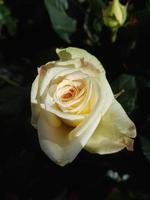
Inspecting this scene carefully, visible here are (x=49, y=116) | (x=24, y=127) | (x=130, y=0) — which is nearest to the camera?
(x=49, y=116)

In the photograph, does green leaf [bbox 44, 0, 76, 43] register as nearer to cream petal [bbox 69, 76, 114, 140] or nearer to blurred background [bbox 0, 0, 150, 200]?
blurred background [bbox 0, 0, 150, 200]

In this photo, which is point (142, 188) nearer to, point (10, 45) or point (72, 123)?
point (72, 123)

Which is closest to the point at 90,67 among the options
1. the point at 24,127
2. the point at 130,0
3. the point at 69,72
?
the point at 69,72

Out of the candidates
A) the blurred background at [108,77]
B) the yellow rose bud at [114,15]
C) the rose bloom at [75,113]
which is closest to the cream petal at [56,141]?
the rose bloom at [75,113]

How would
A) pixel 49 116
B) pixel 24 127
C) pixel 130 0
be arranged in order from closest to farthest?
pixel 49 116
pixel 24 127
pixel 130 0

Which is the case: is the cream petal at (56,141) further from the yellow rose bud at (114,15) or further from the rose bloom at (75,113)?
the yellow rose bud at (114,15)

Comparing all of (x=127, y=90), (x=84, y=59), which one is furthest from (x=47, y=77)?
(x=127, y=90)

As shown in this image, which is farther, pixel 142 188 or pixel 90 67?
pixel 142 188
